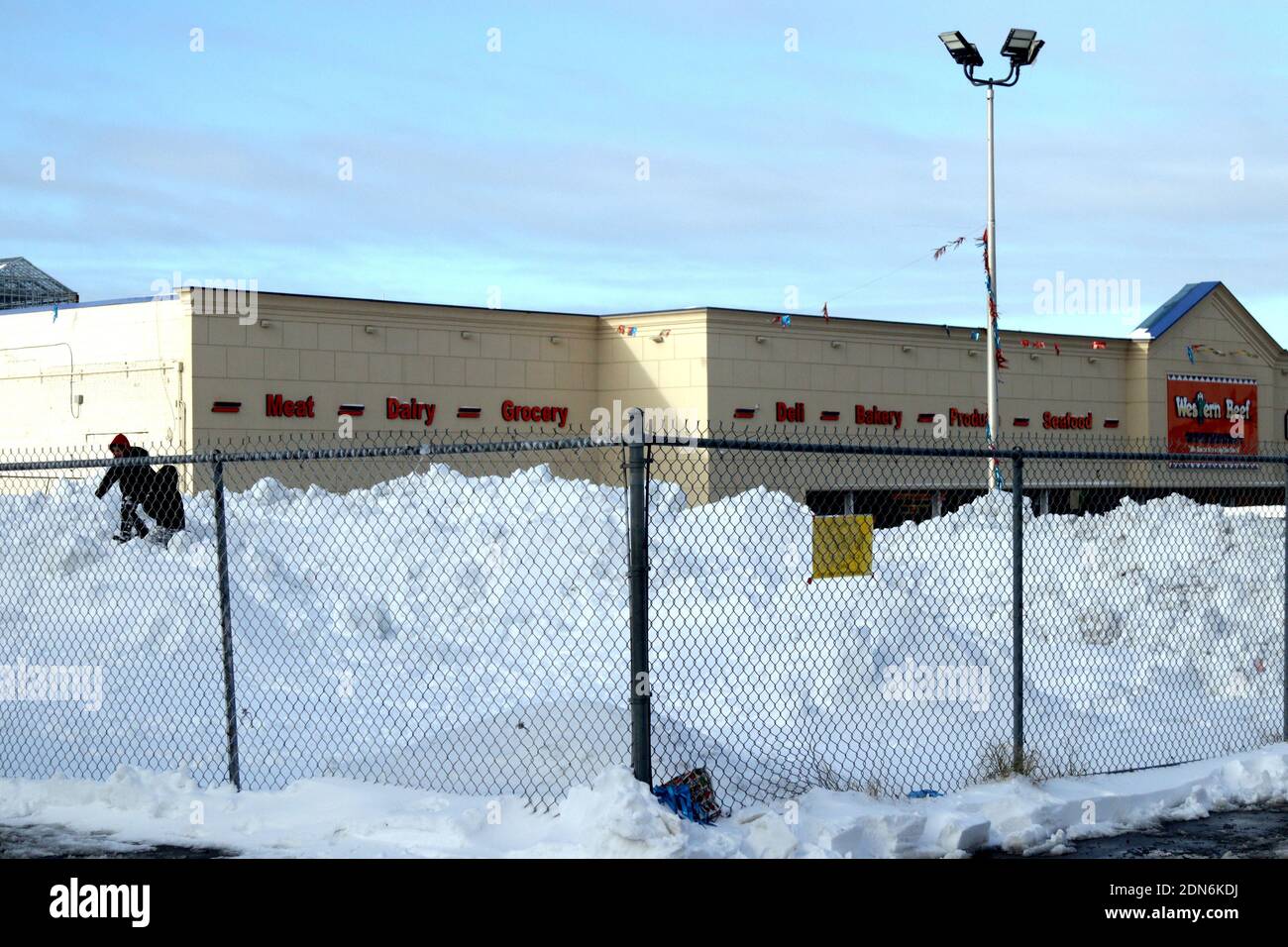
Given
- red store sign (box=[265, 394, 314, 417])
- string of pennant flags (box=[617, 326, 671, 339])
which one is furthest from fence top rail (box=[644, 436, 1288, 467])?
string of pennant flags (box=[617, 326, 671, 339])

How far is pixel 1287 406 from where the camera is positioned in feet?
169

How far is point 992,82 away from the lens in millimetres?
31922

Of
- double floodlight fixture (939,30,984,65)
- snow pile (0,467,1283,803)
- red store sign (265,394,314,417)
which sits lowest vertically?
snow pile (0,467,1283,803)

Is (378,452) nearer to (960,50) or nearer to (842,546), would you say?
(842,546)

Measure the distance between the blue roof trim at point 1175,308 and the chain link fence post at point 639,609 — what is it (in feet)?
138

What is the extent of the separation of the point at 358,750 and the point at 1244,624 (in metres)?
8.40

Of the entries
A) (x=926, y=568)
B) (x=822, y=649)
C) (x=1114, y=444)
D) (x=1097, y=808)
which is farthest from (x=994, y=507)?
(x=1114, y=444)

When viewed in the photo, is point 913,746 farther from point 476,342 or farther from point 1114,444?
point 1114,444

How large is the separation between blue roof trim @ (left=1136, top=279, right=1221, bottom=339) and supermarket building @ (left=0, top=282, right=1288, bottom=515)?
0.07 metres

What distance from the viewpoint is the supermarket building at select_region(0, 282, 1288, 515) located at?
32031mm

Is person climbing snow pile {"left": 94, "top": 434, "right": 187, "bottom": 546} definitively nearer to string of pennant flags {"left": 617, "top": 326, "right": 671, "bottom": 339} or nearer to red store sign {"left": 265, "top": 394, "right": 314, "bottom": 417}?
red store sign {"left": 265, "top": 394, "right": 314, "bottom": 417}

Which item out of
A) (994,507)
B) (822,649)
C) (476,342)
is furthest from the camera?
(476,342)

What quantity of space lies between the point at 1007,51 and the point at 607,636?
2293 centimetres

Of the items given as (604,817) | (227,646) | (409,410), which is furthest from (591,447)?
(409,410)
